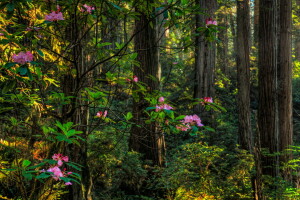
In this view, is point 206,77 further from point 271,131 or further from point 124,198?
point 124,198

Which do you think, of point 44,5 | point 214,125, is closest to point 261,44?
point 214,125

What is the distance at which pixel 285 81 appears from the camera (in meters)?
5.55

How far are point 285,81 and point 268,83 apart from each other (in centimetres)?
56

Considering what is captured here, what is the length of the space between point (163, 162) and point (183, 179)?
107 centimetres

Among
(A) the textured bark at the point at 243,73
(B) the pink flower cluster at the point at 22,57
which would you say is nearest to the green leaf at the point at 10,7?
(B) the pink flower cluster at the point at 22,57

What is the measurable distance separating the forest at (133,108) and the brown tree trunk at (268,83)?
0.08 ft

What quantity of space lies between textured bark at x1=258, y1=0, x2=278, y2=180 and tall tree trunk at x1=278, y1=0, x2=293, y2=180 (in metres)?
0.39

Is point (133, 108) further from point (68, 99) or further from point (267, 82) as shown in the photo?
point (267, 82)

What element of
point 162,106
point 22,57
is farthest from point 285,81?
point 22,57

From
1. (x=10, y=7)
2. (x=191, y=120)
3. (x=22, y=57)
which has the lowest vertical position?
(x=191, y=120)

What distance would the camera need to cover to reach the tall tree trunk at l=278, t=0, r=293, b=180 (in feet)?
17.8

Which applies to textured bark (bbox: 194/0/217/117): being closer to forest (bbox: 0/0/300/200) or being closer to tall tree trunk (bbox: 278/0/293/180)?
A: forest (bbox: 0/0/300/200)

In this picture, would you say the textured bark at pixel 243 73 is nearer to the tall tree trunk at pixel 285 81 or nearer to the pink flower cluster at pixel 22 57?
the tall tree trunk at pixel 285 81

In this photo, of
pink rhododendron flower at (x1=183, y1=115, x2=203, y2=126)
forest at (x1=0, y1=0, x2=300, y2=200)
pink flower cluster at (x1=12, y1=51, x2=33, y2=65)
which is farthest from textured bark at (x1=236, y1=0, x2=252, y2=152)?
pink flower cluster at (x1=12, y1=51, x2=33, y2=65)
